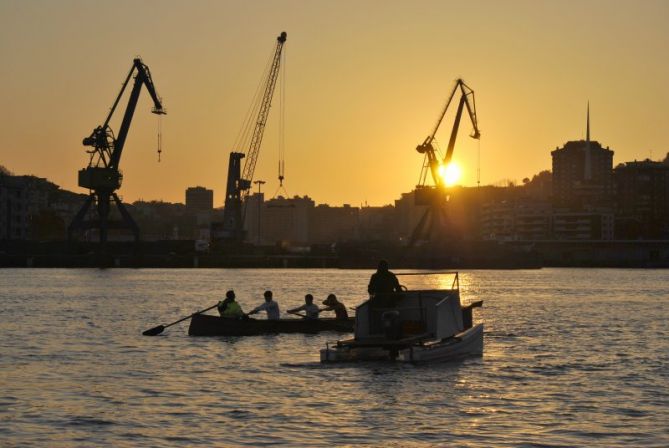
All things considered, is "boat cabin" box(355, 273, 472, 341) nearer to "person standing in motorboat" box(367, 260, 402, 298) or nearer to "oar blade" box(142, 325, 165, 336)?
"person standing in motorboat" box(367, 260, 402, 298)

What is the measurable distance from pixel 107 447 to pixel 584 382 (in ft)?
52.5

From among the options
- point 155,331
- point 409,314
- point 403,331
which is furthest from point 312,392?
point 155,331

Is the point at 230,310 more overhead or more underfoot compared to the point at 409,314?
more underfoot

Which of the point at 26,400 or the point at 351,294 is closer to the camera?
the point at 26,400

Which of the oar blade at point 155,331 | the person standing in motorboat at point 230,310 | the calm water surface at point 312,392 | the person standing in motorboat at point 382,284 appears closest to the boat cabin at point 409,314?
the person standing in motorboat at point 382,284

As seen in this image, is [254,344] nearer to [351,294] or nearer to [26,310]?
[26,310]

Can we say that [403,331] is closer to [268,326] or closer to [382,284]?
[382,284]

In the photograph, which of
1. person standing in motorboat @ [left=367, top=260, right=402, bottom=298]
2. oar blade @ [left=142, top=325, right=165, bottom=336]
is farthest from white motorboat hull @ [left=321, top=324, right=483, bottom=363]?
oar blade @ [left=142, top=325, right=165, bottom=336]

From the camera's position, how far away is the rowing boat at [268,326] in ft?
160

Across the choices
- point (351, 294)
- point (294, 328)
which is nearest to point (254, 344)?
point (294, 328)

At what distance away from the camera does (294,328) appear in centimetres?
4912

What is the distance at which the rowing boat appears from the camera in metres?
48.8

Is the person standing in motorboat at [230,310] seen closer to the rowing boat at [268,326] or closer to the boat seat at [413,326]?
the rowing boat at [268,326]

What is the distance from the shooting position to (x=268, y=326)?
161 ft
